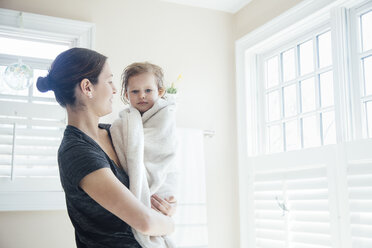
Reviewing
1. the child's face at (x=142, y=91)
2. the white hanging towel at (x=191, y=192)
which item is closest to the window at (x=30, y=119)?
the white hanging towel at (x=191, y=192)

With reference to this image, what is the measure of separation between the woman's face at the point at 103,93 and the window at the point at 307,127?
1.36 m

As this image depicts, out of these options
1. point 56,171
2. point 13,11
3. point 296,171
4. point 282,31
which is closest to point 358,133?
point 296,171

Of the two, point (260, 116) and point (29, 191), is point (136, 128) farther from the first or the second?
point (260, 116)

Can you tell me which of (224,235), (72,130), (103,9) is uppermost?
(103,9)

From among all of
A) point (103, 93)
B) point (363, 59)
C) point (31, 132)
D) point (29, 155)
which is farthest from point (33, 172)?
point (363, 59)

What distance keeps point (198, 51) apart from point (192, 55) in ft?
0.21

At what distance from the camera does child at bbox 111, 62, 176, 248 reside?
1.25 m

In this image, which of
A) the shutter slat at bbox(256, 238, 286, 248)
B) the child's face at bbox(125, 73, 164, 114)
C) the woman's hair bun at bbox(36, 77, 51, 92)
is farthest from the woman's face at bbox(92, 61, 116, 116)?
the shutter slat at bbox(256, 238, 286, 248)

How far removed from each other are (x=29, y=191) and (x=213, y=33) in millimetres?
1732

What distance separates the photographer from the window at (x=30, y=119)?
2.53 metres

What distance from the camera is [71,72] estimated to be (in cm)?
123

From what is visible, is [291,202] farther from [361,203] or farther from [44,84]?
[44,84]

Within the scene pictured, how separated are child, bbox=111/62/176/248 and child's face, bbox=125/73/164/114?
0.01 m

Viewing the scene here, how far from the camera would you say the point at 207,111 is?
10.5 ft
